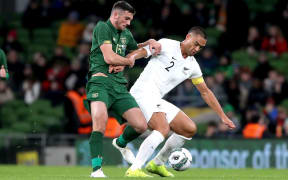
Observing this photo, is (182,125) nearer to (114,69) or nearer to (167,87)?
(167,87)

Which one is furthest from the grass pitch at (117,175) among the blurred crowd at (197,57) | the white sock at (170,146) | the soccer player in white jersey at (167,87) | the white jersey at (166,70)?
the blurred crowd at (197,57)

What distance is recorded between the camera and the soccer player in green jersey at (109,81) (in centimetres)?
1005

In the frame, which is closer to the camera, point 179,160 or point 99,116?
point 99,116

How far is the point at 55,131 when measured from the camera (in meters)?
18.2

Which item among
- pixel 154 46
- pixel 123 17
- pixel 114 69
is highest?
pixel 123 17

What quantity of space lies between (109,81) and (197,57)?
1009cm

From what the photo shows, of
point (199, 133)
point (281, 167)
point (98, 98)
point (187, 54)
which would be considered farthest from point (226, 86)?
point (98, 98)

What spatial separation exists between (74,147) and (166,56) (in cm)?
587

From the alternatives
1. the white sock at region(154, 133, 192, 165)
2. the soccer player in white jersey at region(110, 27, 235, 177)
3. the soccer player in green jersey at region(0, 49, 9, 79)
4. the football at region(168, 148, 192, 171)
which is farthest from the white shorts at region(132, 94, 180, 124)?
the soccer player in green jersey at region(0, 49, 9, 79)

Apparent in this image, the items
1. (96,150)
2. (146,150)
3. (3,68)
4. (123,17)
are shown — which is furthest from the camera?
(3,68)

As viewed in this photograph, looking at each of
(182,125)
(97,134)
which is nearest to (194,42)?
(182,125)

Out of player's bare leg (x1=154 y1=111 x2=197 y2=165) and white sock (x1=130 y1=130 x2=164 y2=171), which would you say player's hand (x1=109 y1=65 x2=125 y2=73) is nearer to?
white sock (x1=130 y1=130 x2=164 y2=171)

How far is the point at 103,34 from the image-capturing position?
10125mm

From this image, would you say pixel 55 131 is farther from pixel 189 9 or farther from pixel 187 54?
pixel 187 54
